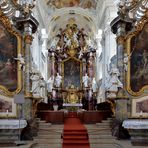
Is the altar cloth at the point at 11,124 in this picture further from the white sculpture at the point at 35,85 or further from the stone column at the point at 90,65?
the stone column at the point at 90,65

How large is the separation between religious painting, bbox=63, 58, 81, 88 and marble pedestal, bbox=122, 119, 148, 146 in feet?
66.8

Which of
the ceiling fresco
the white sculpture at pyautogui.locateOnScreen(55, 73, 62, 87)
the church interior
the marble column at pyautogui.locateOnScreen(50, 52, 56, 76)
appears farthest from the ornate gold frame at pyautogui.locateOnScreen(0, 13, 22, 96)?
the marble column at pyautogui.locateOnScreen(50, 52, 56, 76)

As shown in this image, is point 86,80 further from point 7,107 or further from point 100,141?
point 100,141

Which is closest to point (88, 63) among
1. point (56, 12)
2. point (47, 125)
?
point (56, 12)

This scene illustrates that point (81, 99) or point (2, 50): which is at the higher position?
point (2, 50)

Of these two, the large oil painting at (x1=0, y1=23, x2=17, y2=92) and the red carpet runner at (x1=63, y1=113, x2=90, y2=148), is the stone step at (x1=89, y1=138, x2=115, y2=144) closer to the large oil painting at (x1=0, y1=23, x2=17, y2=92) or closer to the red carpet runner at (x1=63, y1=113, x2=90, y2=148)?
the red carpet runner at (x1=63, y1=113, x2=90, y2=148)

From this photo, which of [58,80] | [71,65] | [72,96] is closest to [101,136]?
[72,96]

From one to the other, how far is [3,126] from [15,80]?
2251 millimetres

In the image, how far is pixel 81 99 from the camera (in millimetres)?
30438

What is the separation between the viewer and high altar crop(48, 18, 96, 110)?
31.0 metres

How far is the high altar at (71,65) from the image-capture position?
31016mm

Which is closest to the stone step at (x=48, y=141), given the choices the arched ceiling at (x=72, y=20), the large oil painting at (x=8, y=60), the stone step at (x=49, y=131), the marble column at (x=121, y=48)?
the stone step at (x=49, y=131)

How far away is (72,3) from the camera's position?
2892 cm

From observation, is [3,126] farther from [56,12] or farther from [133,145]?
[56,12]
